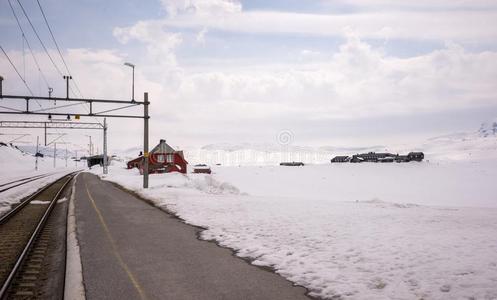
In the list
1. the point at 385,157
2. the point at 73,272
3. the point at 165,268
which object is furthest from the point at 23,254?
the point at 385,157

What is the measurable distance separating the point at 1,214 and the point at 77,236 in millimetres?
8301

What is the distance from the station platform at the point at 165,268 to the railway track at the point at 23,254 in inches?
38.8

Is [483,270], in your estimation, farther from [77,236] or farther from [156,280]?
[77,236]

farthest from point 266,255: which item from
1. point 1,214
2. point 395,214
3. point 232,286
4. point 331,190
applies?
point 331,190

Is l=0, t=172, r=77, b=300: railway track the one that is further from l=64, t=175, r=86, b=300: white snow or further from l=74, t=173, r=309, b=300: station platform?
l=74, t=173, r=309, b=300: station platform

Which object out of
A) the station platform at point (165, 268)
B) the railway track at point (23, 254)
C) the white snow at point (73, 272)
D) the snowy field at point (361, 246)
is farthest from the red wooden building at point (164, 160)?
the white snow at point (73, 272)

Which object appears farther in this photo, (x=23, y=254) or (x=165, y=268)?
(x=23, y=254)

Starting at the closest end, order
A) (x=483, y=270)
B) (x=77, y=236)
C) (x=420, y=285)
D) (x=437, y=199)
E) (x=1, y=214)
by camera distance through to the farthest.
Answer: (x=420, y=285) < (x=483, y=270) < (x=77, y=236) < (x=1, y=214) < (x=437, y=199)

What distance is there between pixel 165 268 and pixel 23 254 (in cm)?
402

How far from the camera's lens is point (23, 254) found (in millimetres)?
10250

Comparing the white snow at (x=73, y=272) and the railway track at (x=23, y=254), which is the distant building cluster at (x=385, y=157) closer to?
the railway track at (x=23, y=254)

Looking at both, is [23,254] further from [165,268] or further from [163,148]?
[163,148]

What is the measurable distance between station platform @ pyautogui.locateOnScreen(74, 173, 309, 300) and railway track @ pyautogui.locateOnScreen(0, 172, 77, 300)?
3.23 ft

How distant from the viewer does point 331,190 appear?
42469 millimetres
